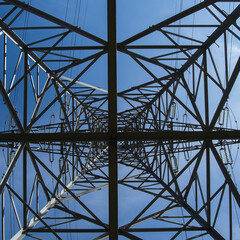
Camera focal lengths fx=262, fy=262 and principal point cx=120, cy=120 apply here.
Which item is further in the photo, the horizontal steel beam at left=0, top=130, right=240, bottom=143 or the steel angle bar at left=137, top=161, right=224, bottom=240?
the steel angle bar at left=137, top=161, right=224, bottom=240

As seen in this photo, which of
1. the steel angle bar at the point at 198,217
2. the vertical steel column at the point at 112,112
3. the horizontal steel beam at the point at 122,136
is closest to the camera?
the vertical steel column at the point at 112,112

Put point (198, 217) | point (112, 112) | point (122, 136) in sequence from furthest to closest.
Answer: point (198, 217) → point (122, 136) → point (112, 112)

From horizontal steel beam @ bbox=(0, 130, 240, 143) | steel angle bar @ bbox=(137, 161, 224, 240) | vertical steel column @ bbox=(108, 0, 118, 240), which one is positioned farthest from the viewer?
steel angle bar @ bbox=(137, 161, 224, 240)

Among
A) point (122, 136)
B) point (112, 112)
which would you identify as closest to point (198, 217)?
point (122, 136)

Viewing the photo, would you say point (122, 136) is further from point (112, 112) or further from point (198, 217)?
point (198, 217)

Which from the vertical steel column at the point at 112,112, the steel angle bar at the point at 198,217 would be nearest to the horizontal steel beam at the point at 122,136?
the vertical steel column at the point at 112,112

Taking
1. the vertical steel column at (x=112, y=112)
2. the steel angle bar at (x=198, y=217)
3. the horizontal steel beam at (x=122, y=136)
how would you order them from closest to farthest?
the vertical steel column at (x=112, y=112) < the horizontal steel beam at (x=122, y=136) < the steel angle bar at (x=198, y=217)

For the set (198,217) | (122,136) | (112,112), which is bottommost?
(198,217)

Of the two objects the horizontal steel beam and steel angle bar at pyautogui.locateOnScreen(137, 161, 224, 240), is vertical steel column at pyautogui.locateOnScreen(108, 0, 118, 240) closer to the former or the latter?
the horizontal steel beam

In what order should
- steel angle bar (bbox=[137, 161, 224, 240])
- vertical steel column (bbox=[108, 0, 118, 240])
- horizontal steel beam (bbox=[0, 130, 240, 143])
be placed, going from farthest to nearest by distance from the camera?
1. steel angle bar (bbox=[137, 161, 224, 240])
2. horizontal steel beam (bbox=[0, 130, 240, 143])
3. vertical steel column (bbox=[108, 0, 118, 240])

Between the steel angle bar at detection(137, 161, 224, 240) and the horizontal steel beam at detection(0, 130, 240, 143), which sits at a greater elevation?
the horizontal steel beam at detection(0, 130, 240, 143)

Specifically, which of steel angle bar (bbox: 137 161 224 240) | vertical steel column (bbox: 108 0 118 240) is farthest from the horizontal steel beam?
steel angle bar (bbox: 137 161 224 240)

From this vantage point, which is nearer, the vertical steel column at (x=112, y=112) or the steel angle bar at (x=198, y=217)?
the vertical steel column at (x=112, y=112)

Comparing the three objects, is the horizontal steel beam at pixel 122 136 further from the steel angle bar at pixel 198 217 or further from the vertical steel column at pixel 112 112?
the steel angle bar at pixel 198 217
